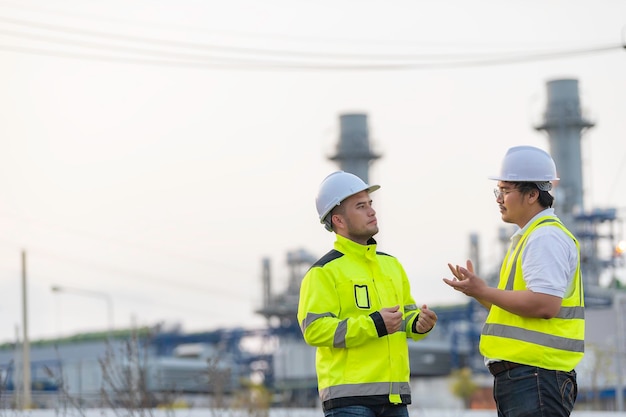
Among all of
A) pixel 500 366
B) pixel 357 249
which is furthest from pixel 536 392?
pixel 357 249

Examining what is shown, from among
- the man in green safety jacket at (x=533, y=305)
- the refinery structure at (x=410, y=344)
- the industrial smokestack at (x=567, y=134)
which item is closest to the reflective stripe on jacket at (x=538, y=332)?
the man in green safety jacket at (x=533, y=305)

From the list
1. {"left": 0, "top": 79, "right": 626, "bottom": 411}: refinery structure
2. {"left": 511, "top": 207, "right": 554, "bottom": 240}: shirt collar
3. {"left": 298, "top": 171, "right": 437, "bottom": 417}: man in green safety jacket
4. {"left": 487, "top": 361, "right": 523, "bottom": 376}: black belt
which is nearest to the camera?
{"left": 487, "top": 361, "right": 523, "bottom": 376}: black belt

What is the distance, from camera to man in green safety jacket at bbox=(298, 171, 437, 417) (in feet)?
20.4

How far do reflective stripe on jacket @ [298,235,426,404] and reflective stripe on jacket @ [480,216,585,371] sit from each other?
484 mm

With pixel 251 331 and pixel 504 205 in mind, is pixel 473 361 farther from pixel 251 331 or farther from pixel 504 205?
→ pixel 504 205

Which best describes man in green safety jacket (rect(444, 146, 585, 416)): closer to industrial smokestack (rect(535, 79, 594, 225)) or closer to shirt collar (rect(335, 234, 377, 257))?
shirt collar (rect(335, 234, 377, 257))

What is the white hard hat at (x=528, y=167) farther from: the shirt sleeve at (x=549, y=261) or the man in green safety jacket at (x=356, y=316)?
the man in green safety jacket at (x=356, y=316)

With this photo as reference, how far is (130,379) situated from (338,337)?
6382 mm

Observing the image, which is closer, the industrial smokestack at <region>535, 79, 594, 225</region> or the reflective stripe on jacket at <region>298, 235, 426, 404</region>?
the reflective stripe on jacket at <region>298, 235, 426, 404</region>

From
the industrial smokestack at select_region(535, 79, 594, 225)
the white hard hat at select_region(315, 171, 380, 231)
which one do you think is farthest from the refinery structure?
the white hard hat at select_region(315, 171, 380, 231)

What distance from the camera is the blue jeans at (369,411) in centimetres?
621

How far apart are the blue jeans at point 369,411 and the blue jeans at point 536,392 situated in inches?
22.2

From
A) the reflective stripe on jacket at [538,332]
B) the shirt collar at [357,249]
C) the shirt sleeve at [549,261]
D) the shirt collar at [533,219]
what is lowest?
the reflective stripe on jacket at [538,332]

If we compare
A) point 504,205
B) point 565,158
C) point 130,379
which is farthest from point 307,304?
point 565,158
